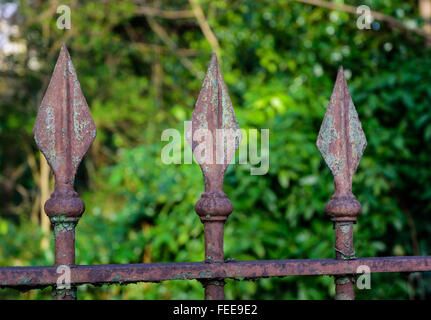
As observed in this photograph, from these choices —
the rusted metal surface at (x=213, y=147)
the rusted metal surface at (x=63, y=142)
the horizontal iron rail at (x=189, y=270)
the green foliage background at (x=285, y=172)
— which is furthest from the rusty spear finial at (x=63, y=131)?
the green foliage background at (x=285, y=172)

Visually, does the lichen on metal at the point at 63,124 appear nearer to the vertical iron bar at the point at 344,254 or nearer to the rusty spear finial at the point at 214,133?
the rusty spear finial at the point at 214,133

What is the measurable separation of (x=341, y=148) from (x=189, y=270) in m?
0.47

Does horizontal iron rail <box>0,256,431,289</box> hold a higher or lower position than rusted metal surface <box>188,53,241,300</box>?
lower

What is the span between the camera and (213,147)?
1.11 meters

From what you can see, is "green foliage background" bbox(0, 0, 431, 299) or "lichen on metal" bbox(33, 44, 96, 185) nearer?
"lichen on metal" bbox(33, 44, 96, 185)

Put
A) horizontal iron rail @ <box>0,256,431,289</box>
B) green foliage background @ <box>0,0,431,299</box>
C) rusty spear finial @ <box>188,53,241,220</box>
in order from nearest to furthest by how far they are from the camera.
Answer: horizontal iron rail @ <box>0,256,431,289</box>
rusty spear finial @ <box>188,53,241,220</box>
green foliage background @ <box>0,0,431,299</box>

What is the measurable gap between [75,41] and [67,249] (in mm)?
3978

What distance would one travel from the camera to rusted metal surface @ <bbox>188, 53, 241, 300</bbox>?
3.58 feet

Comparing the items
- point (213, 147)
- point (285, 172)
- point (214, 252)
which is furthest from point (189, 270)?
point (285, 172)

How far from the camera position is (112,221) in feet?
Result: 9.89

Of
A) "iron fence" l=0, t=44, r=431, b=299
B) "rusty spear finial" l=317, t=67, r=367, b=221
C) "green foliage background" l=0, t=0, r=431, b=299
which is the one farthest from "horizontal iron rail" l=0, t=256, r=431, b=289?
"green foliage background" l=0, t=0, r=431, b=299

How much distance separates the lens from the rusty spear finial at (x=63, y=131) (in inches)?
41.3

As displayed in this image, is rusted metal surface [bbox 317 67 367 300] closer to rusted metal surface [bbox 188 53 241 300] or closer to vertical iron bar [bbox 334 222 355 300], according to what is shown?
vertical iron bar [bbox 334 222 355 300]

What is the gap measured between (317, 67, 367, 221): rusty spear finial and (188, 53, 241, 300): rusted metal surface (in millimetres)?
227
